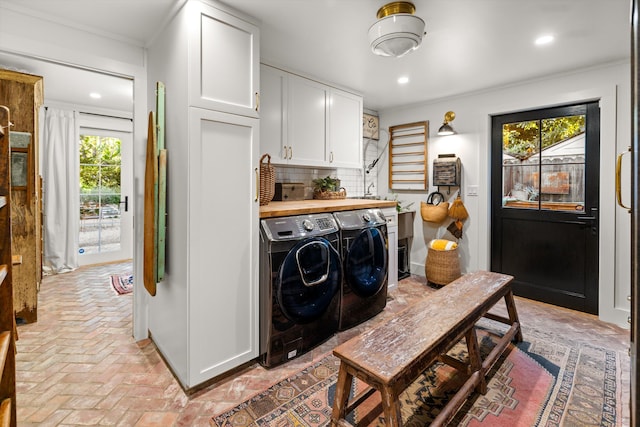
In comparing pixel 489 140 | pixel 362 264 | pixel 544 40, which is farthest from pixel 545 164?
pixel 362 264

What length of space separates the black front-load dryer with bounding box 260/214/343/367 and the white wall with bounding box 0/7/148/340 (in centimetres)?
109

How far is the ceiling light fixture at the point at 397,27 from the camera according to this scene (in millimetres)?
1913

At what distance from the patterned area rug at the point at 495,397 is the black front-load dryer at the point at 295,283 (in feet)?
0.70

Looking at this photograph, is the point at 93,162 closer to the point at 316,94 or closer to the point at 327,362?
the point at 316,94

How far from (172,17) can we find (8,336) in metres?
1.88

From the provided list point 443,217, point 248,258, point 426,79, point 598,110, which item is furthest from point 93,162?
point 598,110

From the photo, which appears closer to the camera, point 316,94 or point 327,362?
point 327,362

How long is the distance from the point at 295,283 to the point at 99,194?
13.7ft

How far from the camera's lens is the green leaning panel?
193 centimetres

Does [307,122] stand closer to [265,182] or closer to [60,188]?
[265,182]

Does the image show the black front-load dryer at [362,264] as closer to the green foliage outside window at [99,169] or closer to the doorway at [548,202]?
the doorway at [548,202]

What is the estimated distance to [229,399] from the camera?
1.81 m

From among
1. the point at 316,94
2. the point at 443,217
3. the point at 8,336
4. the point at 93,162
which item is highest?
the point at 316,94

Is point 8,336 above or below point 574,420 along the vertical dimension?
above
